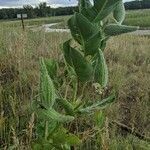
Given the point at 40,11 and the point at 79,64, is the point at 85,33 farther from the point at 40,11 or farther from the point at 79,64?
the point at 40,11

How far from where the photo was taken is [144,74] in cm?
699

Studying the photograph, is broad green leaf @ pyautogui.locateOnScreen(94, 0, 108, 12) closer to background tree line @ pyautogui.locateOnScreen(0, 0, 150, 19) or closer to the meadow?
background tree line @ pyautogui.locateOnScreen(0, 0, 150, 19)

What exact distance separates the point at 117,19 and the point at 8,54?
4208 mm

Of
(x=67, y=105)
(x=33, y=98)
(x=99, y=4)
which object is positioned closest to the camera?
(x=99, y=4)

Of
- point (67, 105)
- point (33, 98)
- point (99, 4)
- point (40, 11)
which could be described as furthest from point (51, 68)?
point (40, 11)

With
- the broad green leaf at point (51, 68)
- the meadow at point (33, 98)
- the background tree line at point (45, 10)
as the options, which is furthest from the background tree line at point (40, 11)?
the meadow at point (33, 98)

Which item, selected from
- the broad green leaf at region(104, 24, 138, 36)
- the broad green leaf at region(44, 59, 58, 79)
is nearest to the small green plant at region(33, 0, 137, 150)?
the broad green leaf at region(104, 24, 138, 36)

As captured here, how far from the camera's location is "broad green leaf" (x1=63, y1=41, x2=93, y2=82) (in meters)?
1.59

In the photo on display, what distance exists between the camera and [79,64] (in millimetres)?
1598

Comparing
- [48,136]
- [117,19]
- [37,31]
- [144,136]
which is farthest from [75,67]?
[37,31]

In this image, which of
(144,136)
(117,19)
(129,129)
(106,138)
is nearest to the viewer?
(117,19)

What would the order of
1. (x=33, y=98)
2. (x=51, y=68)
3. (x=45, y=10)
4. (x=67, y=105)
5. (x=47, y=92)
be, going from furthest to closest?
1. (x=45, y=10)
2. (x=33, y=98)
3. (x=51, y=68)
4. (x=67, y=105)
5. (x=47, y=92)

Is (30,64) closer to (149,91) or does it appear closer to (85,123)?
(149,91)

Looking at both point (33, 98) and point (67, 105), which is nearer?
point (67, 105)
